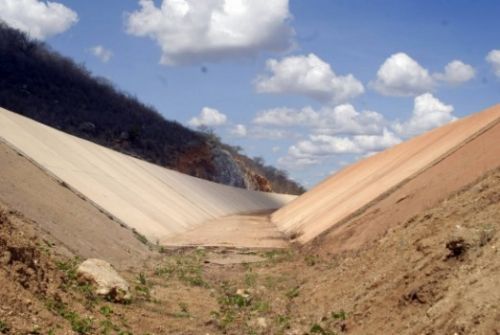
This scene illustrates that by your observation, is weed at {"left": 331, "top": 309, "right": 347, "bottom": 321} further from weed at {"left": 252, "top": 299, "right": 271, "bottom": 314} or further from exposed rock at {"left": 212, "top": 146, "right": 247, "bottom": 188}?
exposed rock at {"left": 212, "top": 146, "right": 247, "bottom": 188}

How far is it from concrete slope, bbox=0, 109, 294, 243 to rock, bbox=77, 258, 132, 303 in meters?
11.5

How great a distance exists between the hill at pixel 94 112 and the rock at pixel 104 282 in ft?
156

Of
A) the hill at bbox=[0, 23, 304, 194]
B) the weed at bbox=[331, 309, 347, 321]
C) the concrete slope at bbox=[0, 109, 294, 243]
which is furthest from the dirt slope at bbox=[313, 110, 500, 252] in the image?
the hill at bbox=[0, 23, 304, 194]

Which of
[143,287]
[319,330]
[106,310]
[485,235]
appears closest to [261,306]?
[143,287]

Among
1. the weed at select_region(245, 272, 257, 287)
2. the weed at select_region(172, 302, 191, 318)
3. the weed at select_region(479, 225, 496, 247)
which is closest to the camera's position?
the weed at select_region(479, 225, 496, 247)

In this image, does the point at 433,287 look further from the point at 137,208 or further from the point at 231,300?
the point at 137,208

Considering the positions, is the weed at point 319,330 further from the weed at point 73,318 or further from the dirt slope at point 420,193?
the dirt slope at point 420,193

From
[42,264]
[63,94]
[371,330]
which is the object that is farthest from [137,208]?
[63,94]

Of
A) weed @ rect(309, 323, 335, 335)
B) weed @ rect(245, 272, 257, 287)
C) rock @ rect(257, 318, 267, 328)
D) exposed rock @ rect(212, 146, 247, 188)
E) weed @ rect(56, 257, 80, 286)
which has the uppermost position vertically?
exposed rock @ rect(212, 146, 247, 188)

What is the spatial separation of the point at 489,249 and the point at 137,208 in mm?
20755

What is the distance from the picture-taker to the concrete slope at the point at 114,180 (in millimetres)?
25531

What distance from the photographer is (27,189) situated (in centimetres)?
1931

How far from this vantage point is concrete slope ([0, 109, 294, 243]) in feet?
83.8

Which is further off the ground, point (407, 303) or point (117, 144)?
point (117, 144)
